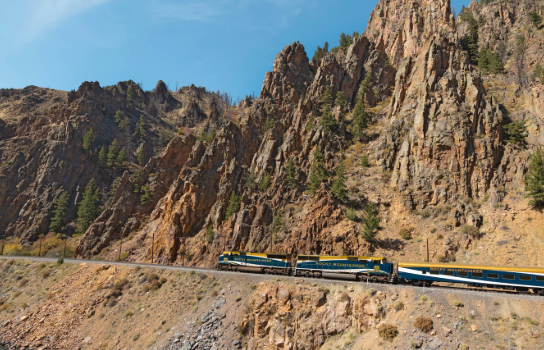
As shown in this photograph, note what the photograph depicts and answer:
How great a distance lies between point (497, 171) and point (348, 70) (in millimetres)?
60245

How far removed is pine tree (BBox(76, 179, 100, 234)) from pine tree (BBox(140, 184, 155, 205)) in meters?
14.4

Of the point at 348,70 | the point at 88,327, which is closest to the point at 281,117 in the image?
the point at 348,70

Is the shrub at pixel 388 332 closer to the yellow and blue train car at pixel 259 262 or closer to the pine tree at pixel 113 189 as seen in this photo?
the yellow and blue train car at pixel 259 262

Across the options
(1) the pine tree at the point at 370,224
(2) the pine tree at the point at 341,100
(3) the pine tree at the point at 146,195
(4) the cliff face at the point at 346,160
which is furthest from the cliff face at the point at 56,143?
(1) the pine tree at the point at 370,224

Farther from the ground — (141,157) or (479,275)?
(141,157)

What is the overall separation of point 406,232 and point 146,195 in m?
72.6

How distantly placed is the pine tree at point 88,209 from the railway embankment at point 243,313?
138 feet

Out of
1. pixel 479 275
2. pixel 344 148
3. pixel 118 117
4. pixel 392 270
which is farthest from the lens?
pixel 118 117

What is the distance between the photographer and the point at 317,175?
64.4 meters

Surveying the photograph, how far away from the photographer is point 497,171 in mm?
50344

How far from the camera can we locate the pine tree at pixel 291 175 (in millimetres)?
68125

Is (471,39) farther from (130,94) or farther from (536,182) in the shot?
(130,94)

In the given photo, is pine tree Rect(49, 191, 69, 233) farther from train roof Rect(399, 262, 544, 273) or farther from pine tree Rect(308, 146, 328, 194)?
train roof Rect(399, 262, 544, 273)

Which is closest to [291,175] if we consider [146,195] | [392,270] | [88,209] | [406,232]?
[406,232]
